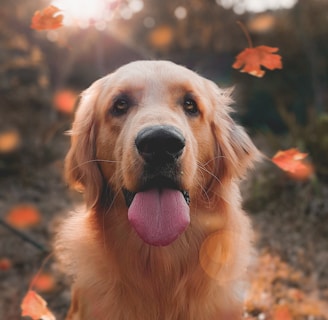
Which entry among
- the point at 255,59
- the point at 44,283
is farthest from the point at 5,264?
the point at 255,59

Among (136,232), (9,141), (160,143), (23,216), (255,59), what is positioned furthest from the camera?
(9,141)

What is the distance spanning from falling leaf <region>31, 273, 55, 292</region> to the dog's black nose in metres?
2.63

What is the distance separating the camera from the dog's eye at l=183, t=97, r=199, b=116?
261cm

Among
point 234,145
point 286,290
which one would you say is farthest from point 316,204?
point 234,145

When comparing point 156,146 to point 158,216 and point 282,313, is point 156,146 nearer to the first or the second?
point 158,216

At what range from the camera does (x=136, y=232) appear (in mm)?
2445

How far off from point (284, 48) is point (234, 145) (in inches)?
383

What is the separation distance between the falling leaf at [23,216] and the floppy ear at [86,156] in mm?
3040

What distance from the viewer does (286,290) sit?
13.5ft

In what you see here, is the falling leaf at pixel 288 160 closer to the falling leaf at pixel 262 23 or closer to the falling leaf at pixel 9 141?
the falling leaf at pixel 9 141

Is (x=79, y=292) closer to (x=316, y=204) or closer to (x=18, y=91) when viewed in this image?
(x=316, y=204)

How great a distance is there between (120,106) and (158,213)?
720mm

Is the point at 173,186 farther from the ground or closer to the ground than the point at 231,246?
farther from the ground

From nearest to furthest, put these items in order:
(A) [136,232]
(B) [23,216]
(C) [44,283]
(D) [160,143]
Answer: (D) [160,143] < (A) [136,232] < (C) [44,283] < (B) [23,216]
